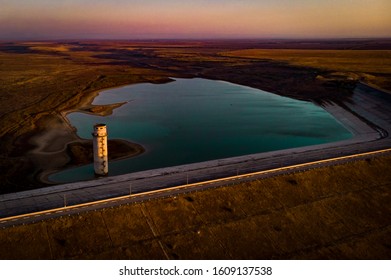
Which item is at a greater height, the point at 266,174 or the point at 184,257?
the point at 266,174

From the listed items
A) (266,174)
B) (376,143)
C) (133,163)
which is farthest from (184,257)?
(376,143)

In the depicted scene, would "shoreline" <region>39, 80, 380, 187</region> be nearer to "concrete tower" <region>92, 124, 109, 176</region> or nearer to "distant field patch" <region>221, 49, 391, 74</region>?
"concrete tower" <region>92, 124, 109, 176</region>

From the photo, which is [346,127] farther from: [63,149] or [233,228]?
[63,149]

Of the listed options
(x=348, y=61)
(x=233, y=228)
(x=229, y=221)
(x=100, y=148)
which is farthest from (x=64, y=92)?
(x=348, y=61)

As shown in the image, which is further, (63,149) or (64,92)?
(64,92)

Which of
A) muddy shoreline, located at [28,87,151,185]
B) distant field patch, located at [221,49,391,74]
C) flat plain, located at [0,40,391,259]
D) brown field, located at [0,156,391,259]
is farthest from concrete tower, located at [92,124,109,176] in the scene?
distant field patch, located at [221,49,391,74]

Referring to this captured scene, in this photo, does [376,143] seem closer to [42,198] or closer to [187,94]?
[42,198]
